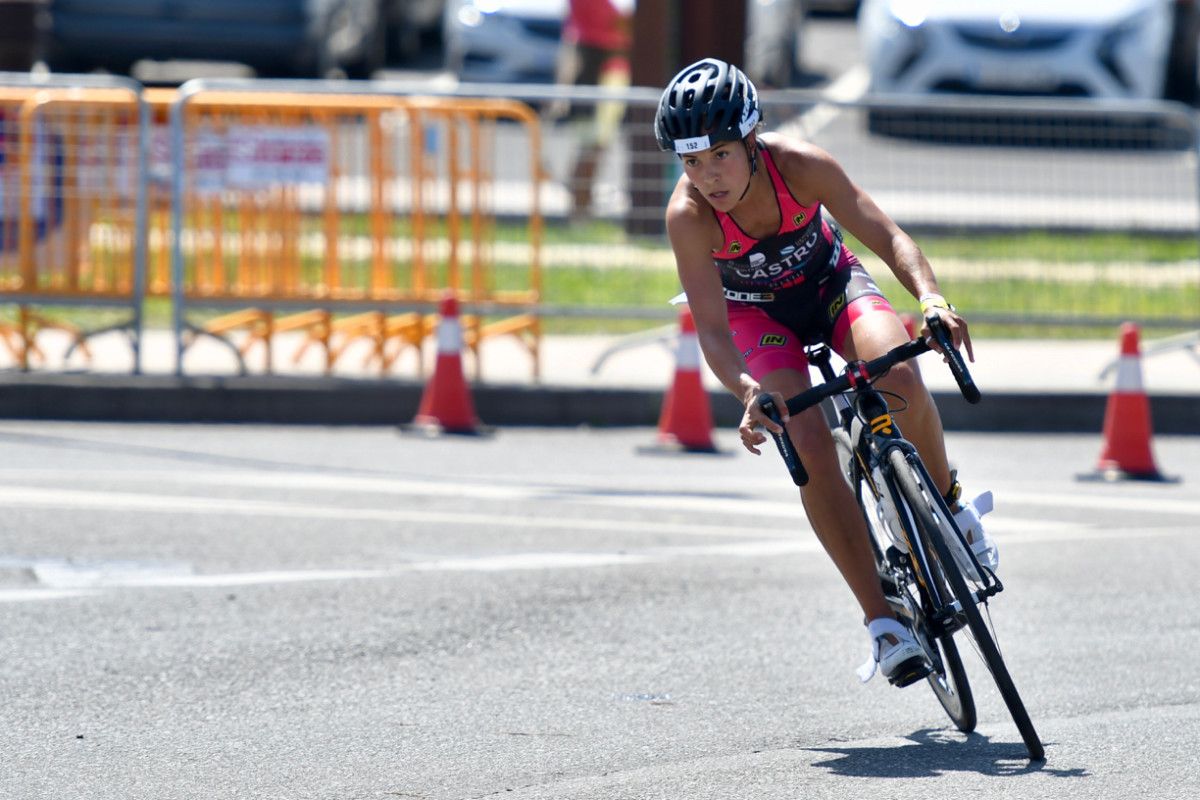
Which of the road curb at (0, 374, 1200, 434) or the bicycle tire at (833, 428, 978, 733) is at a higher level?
the bicycle tire at (833, 428, 978, 733)

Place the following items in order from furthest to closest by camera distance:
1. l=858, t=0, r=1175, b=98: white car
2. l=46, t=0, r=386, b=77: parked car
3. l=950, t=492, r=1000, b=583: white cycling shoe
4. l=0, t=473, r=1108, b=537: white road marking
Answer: l=46, t=0, r=386, b=77: parked car < l=858, t=0, r=1175, b=98: white car < l=0, t=473, r=1108, b=537: white road marking < l=950, t=492, r=1000, b=583: white cycling shoe

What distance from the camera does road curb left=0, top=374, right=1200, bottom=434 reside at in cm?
1141

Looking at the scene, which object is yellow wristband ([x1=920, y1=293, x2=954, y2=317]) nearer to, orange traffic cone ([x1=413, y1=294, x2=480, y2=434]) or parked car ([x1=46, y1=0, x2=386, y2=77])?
orange traffic cone ([x1=413, y1=294, x2=480, y2=434])

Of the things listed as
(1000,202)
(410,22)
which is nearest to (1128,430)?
(1000,202)

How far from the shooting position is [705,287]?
5.47 m

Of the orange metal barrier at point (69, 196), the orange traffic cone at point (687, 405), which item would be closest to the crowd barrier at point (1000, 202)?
the orange traffic cone at point (687, 405)

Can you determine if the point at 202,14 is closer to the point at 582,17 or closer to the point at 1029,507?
the point at 582,17

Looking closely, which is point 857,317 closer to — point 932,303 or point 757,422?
point 932,303

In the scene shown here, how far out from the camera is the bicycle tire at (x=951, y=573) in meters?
4.96

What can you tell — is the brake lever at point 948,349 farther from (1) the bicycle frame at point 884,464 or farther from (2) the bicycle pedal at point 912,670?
(2) the bicycle pedal at point 912,670

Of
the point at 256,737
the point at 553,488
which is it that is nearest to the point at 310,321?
the point at 553,488

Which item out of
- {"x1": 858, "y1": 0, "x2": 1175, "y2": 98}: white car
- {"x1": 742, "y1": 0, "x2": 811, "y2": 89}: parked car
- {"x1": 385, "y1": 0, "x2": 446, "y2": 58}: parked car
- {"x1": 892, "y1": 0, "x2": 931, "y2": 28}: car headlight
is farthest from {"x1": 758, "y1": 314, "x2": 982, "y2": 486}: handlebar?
{"x1": 385, "y1": 0, "x2": 446, "y2": 58}: parked car

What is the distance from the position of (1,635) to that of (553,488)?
3454mm

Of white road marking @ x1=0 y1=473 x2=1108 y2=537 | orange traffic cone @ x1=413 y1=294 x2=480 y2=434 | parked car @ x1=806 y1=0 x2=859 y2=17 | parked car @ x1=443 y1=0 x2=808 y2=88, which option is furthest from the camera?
parked car @ x1=806 y1=0 x2=859 y2=17
